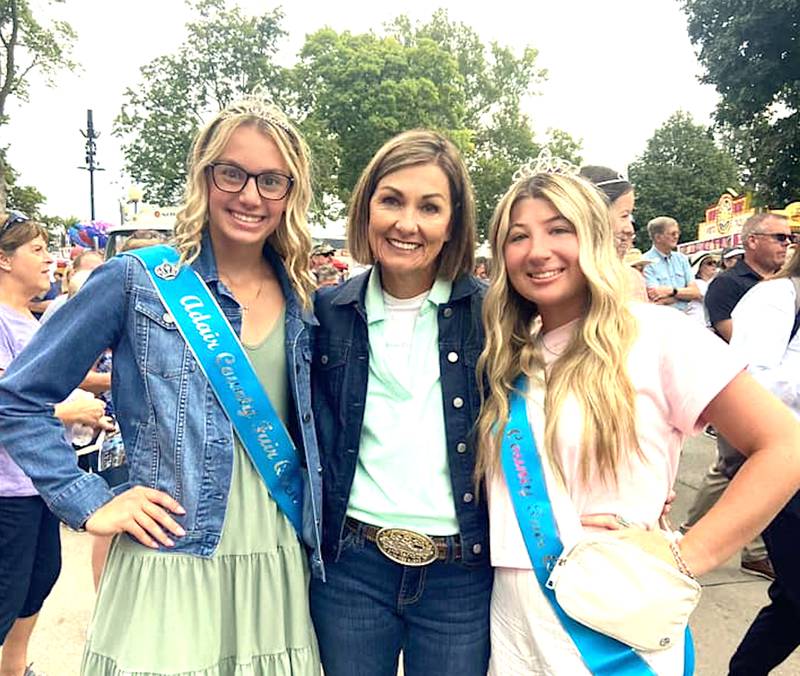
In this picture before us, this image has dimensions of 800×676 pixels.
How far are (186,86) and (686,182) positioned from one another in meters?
28.7

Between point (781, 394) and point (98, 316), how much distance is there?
7.77 feet

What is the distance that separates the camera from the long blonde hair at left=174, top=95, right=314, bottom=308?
1.82 metres

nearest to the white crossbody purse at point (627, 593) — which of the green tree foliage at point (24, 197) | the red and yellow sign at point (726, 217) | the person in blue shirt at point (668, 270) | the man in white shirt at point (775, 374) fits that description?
the man in white shirt at point (775, 374)

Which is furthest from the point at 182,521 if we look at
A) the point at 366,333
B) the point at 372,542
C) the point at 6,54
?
the point at 6,54

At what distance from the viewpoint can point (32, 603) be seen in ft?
9.62

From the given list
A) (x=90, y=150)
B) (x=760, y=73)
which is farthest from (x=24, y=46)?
(x=760, y=73)

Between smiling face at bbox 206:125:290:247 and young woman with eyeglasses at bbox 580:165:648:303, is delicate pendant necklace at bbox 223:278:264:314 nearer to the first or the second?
smiling face at bbox 206:125:290:247

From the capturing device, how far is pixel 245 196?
179 cm

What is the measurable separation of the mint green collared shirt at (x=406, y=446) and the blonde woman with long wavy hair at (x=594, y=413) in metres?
0.13

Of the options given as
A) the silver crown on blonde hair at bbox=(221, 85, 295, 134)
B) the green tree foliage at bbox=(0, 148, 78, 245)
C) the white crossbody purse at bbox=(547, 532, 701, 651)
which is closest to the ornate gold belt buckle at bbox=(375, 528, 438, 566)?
the white crossbody purse at bbox=(547, 532, 701, 651)

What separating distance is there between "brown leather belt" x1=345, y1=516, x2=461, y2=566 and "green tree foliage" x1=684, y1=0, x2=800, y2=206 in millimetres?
18368

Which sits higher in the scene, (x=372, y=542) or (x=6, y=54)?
(x=6, y=54)

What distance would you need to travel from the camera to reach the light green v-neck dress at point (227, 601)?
5.23 ft

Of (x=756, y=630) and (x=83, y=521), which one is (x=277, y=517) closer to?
(x=83, y=521)
